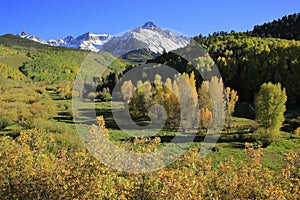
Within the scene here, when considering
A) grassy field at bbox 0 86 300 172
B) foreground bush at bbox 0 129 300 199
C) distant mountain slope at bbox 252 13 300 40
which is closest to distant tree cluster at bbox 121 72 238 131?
grassy field at bbox 0 86 300 172

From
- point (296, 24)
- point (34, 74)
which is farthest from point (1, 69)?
point (296, 24)

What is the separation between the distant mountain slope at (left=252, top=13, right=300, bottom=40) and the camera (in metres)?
130

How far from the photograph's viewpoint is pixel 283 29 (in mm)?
135750

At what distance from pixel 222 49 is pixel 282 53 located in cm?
3259

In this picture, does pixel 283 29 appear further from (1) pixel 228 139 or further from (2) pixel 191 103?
(1) pixel 228 139

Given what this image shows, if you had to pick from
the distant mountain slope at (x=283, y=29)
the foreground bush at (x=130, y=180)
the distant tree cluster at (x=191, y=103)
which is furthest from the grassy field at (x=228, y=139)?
the distant mountain slope at (x=283, y=29)

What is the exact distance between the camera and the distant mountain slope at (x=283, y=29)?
426 ft

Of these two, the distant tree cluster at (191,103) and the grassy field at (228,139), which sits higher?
the distant tree cluster at (191,103)

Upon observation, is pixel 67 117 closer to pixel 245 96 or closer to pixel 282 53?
pixel 245 96

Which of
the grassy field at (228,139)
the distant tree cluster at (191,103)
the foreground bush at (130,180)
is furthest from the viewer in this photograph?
the distant tree cluster at (191,103)

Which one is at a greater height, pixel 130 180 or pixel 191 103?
pixel 191 103

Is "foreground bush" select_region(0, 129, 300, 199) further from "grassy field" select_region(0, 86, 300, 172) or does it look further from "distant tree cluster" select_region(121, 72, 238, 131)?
"distant tree cluster" select_region(121, 72, 238, 131)

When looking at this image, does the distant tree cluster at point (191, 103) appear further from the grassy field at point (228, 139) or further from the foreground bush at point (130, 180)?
the foreground bush at point (130, 180)

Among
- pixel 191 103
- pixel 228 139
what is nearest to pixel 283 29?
pixel 191 103
